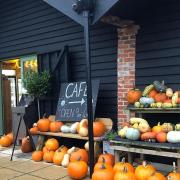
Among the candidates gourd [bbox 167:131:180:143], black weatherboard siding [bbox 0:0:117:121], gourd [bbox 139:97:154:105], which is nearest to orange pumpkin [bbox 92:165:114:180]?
gourd [bbox 167:131:180:143]

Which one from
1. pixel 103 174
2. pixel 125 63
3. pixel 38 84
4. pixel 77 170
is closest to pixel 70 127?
pixel 38 84

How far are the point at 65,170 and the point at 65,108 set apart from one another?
4.61 feet

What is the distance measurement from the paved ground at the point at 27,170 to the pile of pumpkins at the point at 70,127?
62 centimetres

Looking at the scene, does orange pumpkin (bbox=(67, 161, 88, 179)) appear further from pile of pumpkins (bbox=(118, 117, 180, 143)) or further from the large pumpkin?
the large pumpkin

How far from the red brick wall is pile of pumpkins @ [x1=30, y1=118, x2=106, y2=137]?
1.84ft

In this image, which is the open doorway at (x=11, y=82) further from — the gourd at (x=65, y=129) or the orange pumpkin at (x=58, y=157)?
the orange pumpkin at (x=58, y=157)

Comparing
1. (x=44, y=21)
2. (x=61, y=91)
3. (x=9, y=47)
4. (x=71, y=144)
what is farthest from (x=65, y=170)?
(x=9, y=47)

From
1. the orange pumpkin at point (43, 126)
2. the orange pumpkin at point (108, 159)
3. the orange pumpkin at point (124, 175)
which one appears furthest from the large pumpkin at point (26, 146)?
the orange pumpkin at point (124, 175)

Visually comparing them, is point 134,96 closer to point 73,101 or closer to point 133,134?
point 133,134

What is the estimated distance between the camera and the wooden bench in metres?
4.17

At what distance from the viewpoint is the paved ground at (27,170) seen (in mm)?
4842

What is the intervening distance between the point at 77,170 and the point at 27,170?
1.06 m

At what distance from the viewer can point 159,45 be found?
527 centimetres

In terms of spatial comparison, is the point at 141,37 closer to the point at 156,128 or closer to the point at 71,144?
the point at 156,128
